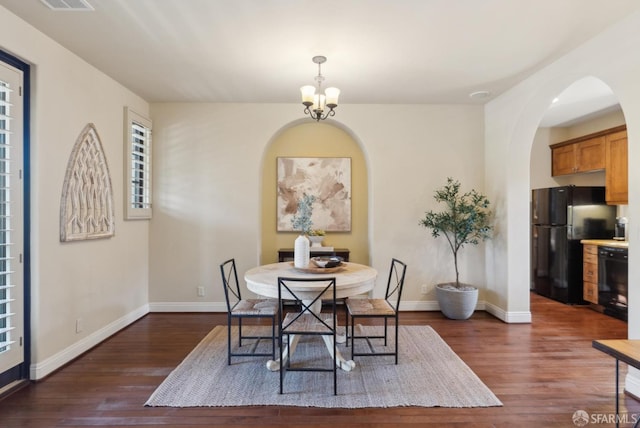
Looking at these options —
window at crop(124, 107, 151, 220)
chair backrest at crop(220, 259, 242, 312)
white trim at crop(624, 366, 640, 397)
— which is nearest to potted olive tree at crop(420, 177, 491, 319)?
white trim at crop(624, 366, 640, 397)

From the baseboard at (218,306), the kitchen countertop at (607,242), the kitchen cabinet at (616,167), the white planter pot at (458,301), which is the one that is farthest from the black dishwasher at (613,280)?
the white planter pot at (458,301)

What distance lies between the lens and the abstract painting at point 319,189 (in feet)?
15.8

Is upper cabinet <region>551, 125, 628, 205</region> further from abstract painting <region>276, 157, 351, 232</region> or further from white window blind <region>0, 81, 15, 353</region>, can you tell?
white window blind <region>0, 81, 15, 353</region>

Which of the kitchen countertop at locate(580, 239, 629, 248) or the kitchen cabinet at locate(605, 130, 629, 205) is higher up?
the kitchen cabinet at locate(605, 130, 629, 205)

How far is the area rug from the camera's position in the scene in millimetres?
2346

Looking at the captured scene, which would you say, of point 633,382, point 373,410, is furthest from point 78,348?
point 633,382

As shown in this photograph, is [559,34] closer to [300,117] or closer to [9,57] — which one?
[300,117]

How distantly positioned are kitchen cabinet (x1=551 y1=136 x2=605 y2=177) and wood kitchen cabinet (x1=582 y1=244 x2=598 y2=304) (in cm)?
117

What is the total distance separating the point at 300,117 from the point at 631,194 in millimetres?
3407

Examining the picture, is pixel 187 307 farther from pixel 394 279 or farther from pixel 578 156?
pixel 578 156

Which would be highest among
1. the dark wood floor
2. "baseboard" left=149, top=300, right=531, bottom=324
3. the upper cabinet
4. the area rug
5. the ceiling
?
the ceiling

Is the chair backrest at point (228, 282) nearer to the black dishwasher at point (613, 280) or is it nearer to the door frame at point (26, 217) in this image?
the door frame at point (26, 217)

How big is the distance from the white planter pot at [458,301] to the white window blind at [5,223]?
410cm

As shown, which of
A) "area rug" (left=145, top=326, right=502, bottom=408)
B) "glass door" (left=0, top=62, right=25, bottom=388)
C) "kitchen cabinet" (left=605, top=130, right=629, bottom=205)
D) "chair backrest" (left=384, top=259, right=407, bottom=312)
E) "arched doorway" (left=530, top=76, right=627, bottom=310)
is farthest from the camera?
"arched doorway" (left=530, top=76, right=627, bottom=310)
